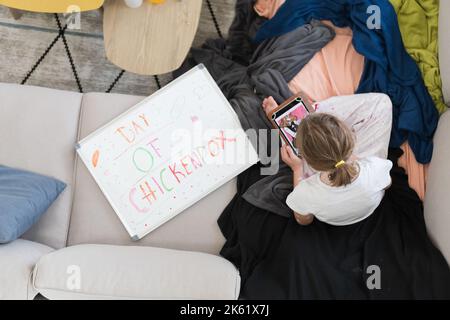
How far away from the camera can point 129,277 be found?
1.28 m

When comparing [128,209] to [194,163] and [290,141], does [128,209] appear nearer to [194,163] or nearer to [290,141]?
[194,163]

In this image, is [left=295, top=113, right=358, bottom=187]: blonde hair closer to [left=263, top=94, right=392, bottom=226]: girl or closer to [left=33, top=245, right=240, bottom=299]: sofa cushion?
[left=263, top=94, right=392, bottom=226]: girl

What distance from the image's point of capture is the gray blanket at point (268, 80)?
150 cm

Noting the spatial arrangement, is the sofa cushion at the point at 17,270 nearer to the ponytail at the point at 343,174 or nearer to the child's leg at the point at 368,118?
the ponytail at the point at 343,174

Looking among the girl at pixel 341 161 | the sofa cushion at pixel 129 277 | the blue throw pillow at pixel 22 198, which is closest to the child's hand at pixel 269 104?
the girl at pixel 341 161

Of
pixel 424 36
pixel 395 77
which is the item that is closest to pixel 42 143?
pixel 395 77

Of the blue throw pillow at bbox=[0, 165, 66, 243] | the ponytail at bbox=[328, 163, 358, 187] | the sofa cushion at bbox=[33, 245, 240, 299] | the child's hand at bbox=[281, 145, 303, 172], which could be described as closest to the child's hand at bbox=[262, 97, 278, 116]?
the child's hand at bbox=[281, 145, 303, 172]

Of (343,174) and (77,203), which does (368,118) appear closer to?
(343,174)

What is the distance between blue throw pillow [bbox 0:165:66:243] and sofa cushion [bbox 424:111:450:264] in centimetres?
107

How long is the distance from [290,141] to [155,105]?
43cm

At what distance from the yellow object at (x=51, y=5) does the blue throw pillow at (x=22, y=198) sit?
0.50 metres

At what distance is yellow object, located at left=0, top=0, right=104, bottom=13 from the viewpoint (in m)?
1.54

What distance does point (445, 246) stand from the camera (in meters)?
1.32
